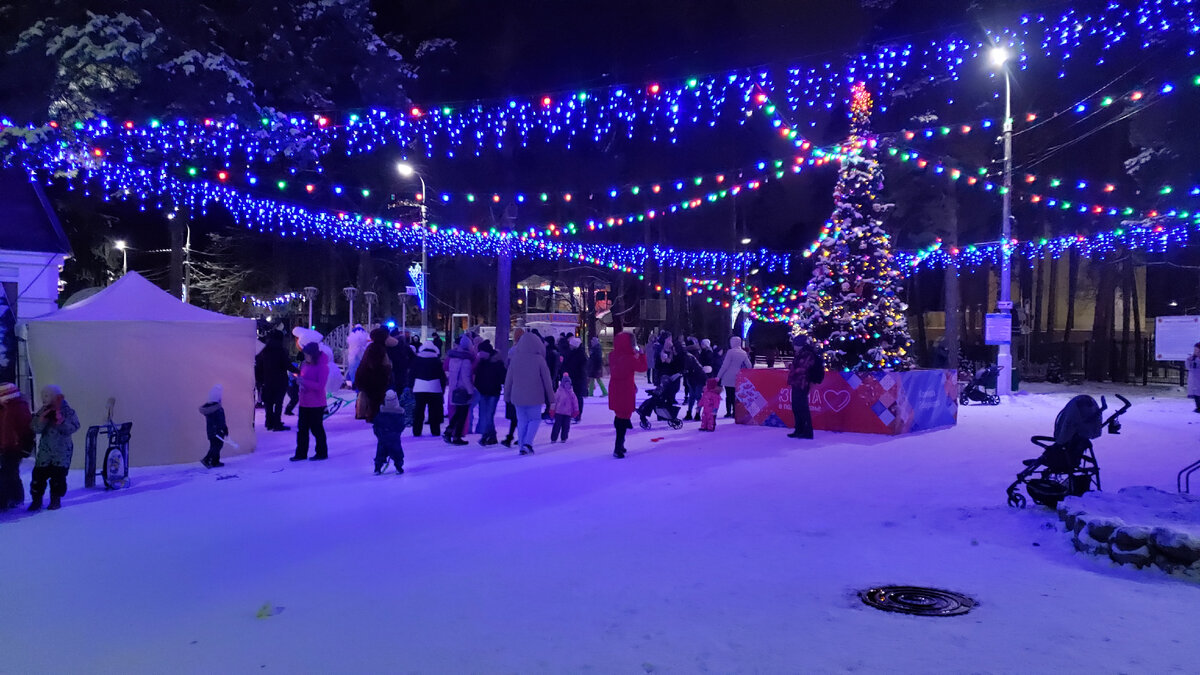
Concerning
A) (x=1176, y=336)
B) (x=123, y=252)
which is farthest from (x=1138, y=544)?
(x=123, y=252)

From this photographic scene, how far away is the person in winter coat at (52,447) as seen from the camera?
22.0 feet

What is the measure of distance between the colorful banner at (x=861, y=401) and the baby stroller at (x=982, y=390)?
4331 mm

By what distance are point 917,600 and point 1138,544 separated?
1770mm

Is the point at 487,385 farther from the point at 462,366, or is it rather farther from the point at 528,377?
the point at 528,377

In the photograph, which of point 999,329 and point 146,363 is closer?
point 146,363

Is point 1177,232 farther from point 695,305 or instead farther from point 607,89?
point 695,305

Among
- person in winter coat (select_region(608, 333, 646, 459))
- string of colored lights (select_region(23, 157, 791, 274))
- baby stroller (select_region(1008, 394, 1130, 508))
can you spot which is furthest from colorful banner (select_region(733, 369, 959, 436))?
string of colored lights (select_region(23, 157, 791, 274))

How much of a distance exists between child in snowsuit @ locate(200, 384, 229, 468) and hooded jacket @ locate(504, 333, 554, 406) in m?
3.44

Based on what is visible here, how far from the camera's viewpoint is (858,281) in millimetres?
16844

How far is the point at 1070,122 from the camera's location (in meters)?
28.6

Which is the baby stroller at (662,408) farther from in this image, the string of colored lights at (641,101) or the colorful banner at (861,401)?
the string of colored lights at (641,101)

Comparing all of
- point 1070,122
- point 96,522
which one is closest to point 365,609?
point 96,522

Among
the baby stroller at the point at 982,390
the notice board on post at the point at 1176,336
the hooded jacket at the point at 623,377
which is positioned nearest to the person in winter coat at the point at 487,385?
the hooded jacket at the point at 623,377

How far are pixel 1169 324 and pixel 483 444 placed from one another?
59.1ft
